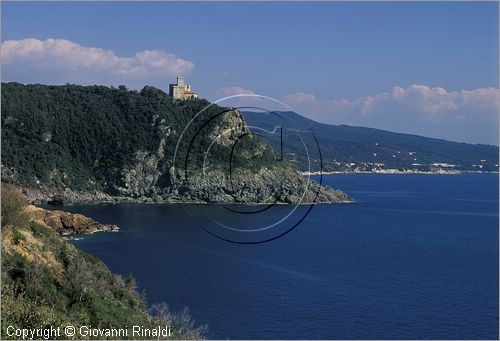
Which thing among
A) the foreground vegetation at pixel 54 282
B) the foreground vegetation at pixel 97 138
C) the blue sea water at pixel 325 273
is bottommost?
the blue sea water at pixel 325 273

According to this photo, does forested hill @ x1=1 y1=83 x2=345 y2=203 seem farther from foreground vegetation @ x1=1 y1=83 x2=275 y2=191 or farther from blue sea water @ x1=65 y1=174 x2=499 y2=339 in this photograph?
blue sea water @ x1=65 y1=174 x2=499 y2=339

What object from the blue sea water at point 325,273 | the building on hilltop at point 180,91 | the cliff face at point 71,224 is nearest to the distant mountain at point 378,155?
the building on hilltop at point 180,91

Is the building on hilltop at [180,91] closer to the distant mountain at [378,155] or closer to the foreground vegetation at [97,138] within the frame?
the foreground vegetation at [97,138]

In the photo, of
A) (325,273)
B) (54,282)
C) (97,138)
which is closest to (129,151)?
(97,138)

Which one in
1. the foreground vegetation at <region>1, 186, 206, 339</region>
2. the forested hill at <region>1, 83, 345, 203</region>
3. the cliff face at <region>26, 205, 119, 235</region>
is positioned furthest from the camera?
the forested hill at <region>1, 83, 345, 203</region>

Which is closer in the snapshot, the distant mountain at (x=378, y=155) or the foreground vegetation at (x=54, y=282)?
the foreground vegetation at (x=54, y=282)

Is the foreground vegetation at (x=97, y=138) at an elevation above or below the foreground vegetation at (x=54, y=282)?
above

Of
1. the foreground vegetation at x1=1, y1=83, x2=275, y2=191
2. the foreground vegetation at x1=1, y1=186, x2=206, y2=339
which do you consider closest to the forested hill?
the foreground vegetation at x1=1, y1=83, x2=275, y2=191
